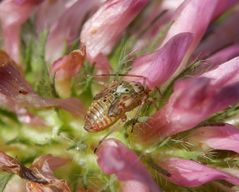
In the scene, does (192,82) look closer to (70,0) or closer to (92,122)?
(92,122)

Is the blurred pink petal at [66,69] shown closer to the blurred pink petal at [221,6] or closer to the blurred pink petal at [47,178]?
the blurred pink petal at [47,178]

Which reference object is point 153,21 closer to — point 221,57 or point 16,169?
point 221,57

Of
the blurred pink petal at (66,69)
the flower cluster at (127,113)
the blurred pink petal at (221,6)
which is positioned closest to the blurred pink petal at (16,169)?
the flower cluster at (127,113)

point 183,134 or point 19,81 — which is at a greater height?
point 19,81

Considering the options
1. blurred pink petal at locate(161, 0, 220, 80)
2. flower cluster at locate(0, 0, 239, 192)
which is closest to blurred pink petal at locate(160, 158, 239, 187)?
flower cluster at locate(0, 0, 239, 192)

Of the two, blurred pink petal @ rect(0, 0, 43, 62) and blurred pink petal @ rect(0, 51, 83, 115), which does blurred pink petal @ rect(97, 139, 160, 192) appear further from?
blurred pink petal @ rect(0, 0, 43, 62)

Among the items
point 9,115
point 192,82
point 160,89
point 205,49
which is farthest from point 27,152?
point 205,49
